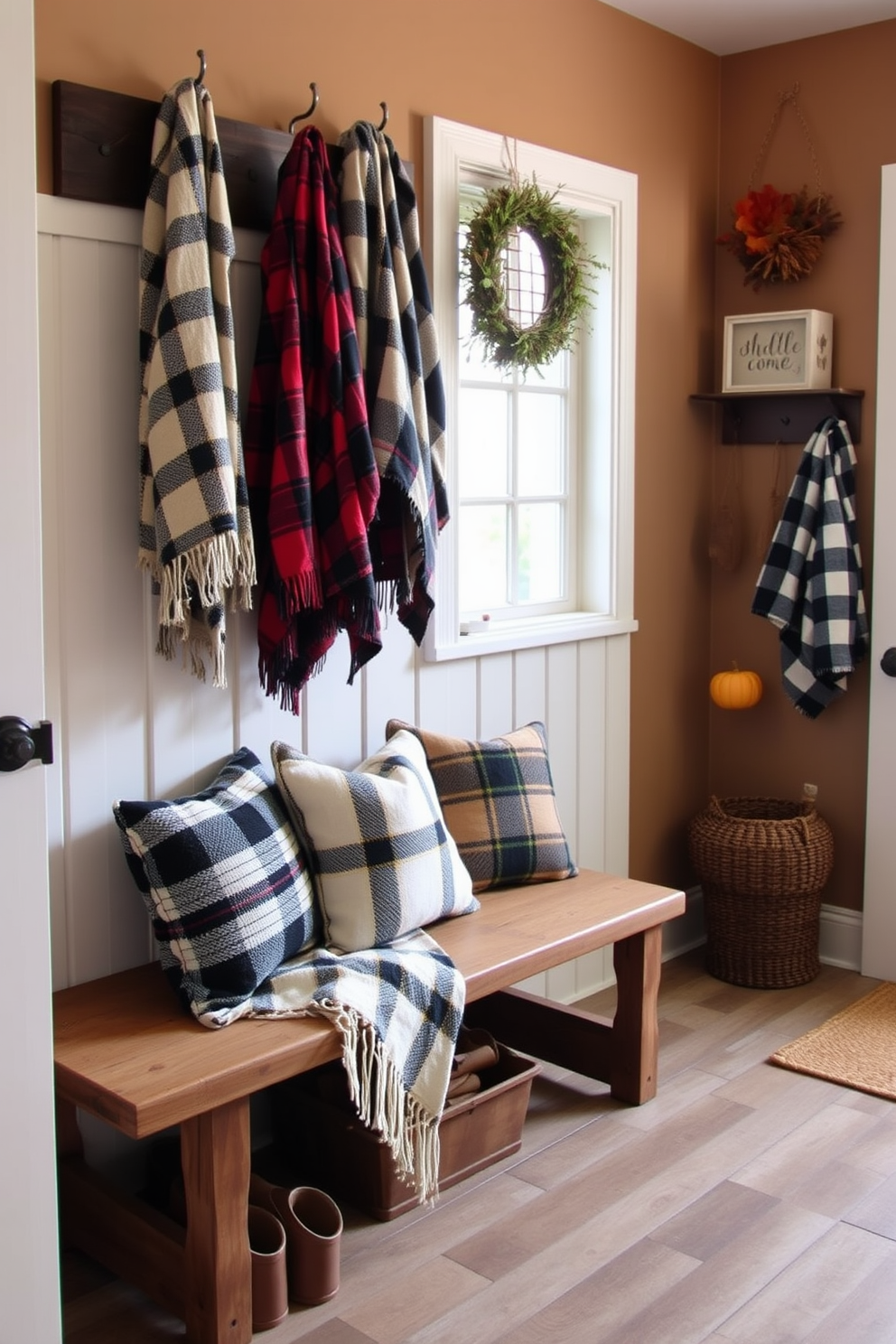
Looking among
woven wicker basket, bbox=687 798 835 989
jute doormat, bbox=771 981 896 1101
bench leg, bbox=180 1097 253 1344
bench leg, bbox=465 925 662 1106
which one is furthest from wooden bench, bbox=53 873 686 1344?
woven wicker basket, bbox=687 798 835 989

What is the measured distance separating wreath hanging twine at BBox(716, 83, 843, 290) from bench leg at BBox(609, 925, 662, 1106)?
1.82 metres

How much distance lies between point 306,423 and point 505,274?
788mm

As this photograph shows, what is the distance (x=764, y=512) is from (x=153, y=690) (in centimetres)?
203

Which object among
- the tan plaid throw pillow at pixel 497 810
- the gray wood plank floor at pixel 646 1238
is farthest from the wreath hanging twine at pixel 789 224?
the gray wood plank floor at pixel 646 1238

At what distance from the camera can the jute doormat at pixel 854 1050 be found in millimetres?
3074

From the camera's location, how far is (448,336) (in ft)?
10.0

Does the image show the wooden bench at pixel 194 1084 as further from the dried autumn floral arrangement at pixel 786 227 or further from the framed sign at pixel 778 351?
the dried autumn floral arrangement at pixel 786 227

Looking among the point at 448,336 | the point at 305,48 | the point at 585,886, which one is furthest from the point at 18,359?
the point at 585,886

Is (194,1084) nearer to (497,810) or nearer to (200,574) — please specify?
(200,574)

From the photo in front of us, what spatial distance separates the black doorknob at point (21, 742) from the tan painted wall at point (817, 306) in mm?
2486

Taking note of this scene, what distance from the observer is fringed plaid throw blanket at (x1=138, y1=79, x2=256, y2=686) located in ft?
7.57

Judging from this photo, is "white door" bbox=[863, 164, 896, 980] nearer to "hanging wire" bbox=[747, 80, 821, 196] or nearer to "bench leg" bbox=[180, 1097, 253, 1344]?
"hanging wire" bbox=[747, 80, 821, 196]

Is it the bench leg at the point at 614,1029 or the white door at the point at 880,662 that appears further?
the white door at the point at 880,662

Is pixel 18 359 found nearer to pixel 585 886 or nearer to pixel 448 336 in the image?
pixel 448 336
